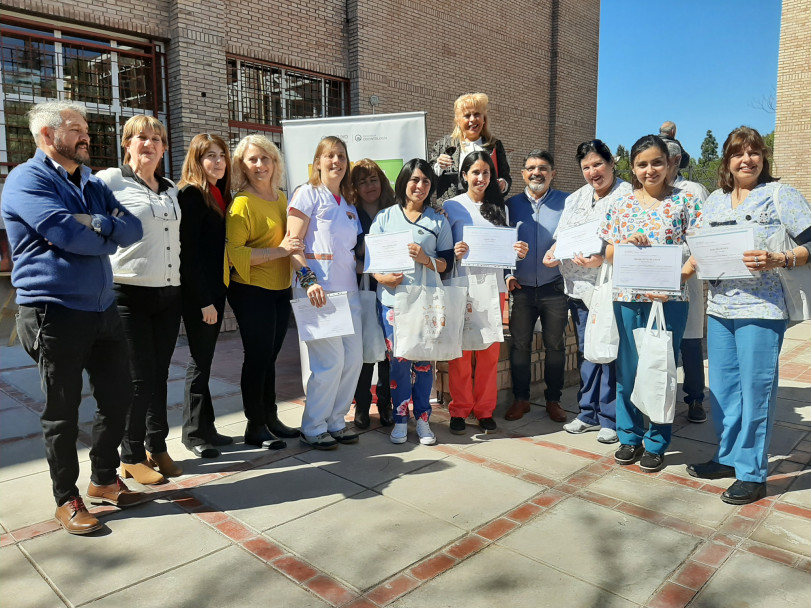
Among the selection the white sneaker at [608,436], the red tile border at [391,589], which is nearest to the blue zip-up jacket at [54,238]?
the red tile border at [391,589]

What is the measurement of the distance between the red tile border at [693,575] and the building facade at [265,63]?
26.7ft

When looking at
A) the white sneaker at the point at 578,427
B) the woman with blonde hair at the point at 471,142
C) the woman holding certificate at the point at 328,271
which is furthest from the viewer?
the woman with blonde hair at the point at 471,142

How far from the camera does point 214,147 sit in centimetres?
382

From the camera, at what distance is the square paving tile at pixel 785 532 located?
9.37ft

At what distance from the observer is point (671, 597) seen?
2465 mm

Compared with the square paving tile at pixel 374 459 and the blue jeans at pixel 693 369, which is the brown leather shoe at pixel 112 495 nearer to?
the square paving tile at pixel 374 459

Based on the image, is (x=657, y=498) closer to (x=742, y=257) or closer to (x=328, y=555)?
(x=742, y=257)

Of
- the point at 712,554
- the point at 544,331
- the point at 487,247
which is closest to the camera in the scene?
the point at 712,554

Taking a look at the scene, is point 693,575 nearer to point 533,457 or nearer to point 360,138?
point 533,457

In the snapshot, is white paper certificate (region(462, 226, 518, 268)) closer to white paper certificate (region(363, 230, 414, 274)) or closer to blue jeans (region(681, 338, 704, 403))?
white paper certificate (region(363, 230, 414, 274))

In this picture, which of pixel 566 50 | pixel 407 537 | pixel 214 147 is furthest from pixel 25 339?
pixel 566 50

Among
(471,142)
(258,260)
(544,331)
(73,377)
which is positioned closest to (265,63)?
(471,142)

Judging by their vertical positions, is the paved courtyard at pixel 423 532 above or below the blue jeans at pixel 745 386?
below

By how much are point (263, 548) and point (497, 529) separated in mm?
1149
